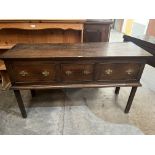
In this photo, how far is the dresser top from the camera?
4.20ft

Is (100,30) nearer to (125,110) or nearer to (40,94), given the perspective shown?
(125,110)

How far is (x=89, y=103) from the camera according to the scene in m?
1.95

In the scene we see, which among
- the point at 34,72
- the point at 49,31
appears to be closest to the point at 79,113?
the point at 34,72

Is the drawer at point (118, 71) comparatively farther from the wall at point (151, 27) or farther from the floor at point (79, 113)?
the wall at point (151, 27)

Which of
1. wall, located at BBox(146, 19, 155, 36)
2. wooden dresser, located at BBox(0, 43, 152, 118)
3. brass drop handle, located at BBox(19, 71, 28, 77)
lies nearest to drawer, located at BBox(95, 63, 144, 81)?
wooden dresser, located at BBox(0, 43, 152, 118)

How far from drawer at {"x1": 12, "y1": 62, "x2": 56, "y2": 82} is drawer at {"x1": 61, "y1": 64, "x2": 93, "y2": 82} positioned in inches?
4.1

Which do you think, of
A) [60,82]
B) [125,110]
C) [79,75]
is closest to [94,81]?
[79,75]

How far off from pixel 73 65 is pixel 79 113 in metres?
0.73

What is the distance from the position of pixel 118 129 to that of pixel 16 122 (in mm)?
1176

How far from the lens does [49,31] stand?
7.23 ft

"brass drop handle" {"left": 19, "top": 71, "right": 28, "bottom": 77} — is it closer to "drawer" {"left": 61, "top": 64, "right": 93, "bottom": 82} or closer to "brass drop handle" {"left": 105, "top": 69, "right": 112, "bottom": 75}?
"drawer" {"left": 61, "top": 64, "right": 93, "bottom": 82}

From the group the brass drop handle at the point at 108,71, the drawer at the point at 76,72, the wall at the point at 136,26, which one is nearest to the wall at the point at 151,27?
the wall at the point at 136,26
